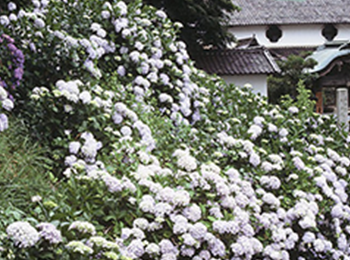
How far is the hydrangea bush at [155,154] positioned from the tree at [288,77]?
10.9 metres

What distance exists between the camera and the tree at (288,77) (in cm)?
1694

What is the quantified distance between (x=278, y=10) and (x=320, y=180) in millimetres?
23922

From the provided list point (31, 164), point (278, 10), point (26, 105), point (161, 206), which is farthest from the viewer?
point (278, 10)

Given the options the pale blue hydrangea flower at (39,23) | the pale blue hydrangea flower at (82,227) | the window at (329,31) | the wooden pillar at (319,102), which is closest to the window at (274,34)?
the window at (329,31)

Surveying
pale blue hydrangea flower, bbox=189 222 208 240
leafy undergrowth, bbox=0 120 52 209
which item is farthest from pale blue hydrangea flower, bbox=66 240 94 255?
pale blue hydrangea flower, bbox=189 222 208 240

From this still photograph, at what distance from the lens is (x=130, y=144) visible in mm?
4129

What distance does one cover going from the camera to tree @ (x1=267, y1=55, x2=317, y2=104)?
16.9 meters

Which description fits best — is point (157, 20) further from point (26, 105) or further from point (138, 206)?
point (138, 206)

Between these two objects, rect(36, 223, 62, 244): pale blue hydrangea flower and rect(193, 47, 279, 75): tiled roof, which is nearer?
rect(36, 223, 62, 244): pale blue hydrangea flower

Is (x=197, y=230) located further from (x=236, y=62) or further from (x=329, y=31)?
(x=329, y=31)

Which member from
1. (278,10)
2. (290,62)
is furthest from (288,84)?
(278,10)

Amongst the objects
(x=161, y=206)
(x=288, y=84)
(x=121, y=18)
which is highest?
(x=288, y=84)

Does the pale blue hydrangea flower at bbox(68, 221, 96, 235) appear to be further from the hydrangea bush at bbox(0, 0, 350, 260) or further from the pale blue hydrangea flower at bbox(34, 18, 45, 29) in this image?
the pale blue hydrangea flower at bbox(34, 18, 45, 29)

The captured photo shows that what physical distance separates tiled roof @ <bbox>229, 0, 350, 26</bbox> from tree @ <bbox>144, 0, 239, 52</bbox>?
11.5 metres
